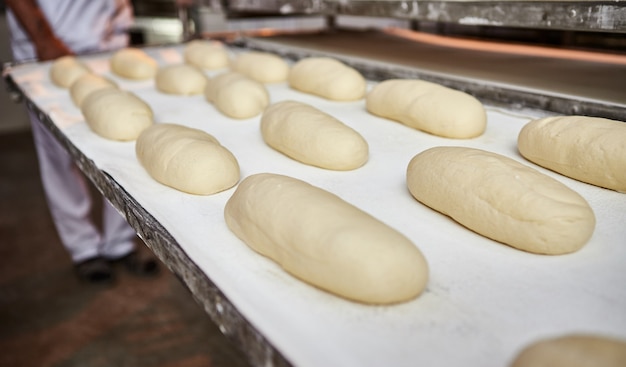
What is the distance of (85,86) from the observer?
1828 mm

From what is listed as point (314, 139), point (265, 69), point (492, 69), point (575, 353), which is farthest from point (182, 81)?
point (575, 353)

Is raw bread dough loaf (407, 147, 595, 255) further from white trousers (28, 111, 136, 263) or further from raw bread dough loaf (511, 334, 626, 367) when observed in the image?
white trousers (28, 111, 136, 263)

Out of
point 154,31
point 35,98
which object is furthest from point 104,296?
point 154,31

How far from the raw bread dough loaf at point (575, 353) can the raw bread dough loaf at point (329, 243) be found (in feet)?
0.64

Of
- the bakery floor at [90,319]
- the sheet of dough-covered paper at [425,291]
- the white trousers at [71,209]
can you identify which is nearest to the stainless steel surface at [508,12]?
the sheet of dough-covered paper at [425,291]

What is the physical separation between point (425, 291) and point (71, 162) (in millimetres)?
2463

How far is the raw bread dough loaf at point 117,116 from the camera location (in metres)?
1.46

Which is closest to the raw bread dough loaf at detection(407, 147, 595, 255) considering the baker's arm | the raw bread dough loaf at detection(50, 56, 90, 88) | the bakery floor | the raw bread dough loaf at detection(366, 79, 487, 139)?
the raw bread dough loaf at detection(366, 79, 487, 139)

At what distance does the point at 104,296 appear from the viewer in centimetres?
255

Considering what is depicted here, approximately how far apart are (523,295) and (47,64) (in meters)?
2.44

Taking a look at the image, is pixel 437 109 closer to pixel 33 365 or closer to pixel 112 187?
pixel 112 187

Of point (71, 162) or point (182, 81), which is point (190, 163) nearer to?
point (182, 81)

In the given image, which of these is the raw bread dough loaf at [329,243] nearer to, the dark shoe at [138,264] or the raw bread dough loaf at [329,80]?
the raw bread dough loaf at [329,80]

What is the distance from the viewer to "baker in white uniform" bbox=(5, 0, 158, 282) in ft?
8.55
